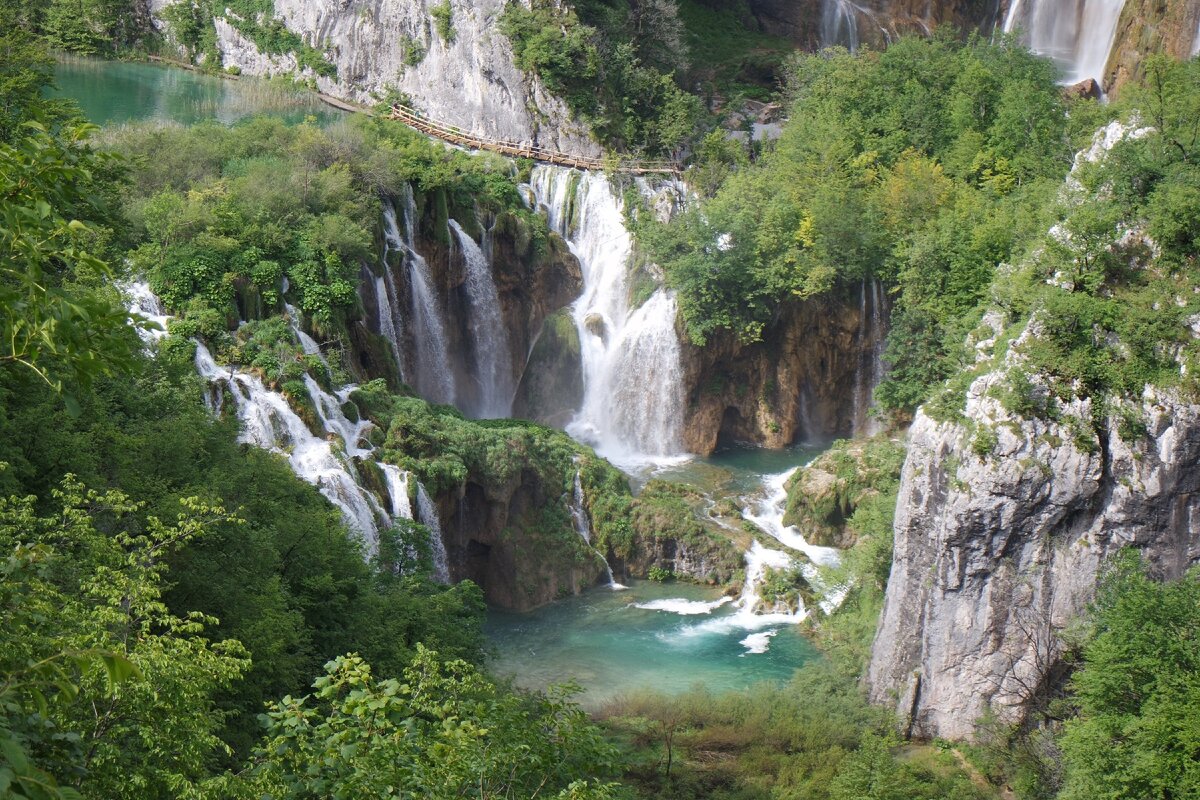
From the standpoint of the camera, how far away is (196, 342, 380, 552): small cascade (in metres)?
20.2

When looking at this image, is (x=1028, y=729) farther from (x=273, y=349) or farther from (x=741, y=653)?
(x=273, y=349)

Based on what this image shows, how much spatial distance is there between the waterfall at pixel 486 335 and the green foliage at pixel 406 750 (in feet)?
77.7

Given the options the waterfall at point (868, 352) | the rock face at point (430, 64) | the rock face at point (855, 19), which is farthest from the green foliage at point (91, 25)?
the waterfall at point (868, 352)

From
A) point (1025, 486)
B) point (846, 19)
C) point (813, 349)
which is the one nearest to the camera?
point (1025, 486)

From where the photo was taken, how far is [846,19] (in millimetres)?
53125

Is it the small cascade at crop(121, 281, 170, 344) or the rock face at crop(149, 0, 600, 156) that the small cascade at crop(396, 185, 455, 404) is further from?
the rock face at crop(149, 0, 600, 156)

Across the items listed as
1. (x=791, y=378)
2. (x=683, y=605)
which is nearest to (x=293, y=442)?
(x=683, y=605)

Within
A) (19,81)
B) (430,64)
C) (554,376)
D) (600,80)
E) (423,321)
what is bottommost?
(554,376)

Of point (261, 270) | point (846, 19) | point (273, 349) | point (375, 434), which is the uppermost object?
point (846, 19)

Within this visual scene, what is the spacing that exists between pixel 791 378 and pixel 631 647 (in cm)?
1396

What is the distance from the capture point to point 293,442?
68.6 ft

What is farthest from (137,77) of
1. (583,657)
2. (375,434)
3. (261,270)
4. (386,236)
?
(583,657)

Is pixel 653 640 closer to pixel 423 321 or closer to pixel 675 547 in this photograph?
pixel 675 547

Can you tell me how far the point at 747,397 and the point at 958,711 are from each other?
627 inches
